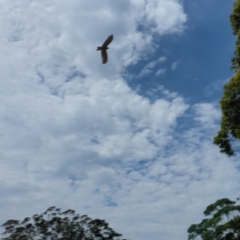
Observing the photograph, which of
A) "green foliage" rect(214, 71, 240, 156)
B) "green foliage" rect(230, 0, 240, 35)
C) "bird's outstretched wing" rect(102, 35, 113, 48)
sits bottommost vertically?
"bird's outstretched wing" rect(102, 35, 113, 48)

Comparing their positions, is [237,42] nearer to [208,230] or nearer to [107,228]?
[208,230]

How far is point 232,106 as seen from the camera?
13094 mm

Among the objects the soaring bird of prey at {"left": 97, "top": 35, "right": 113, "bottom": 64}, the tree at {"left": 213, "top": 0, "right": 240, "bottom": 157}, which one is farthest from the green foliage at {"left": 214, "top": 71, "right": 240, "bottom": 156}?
the soaring bird of prey at {"left": 97, "top": 35, "right": 113, "bottom": 64}

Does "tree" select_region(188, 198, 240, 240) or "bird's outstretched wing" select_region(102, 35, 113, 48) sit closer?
"bird's outstretched wing" select_region(102, 35, 113, 48)

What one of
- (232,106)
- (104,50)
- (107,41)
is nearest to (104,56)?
(104,50)

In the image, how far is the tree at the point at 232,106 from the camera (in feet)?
42.3

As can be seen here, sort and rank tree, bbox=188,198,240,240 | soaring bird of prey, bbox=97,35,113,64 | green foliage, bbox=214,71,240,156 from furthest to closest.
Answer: tree, bbox=188,198,240,240 → green foliage, bbox=214,71,240,156 → soaring bird of prey, bbox=97,35,113,64

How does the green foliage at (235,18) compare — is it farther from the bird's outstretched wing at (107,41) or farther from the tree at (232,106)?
the bird's outstretched wing at (107,41)

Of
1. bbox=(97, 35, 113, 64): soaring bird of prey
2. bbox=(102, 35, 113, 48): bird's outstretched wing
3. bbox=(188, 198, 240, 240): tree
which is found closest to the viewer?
bbox=(102, 35, 113, 48): bird's outstretched wing

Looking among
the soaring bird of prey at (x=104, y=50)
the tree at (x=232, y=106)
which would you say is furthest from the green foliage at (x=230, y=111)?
the soaring bird of prey at (x=104, y=50)

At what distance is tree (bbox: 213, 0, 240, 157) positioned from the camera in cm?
1291

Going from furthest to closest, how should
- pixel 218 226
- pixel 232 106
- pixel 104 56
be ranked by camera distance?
pixel 218 226 < pixel 232 106 < pixel 104 56

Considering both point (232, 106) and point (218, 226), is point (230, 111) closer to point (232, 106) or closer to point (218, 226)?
point (232, 106)

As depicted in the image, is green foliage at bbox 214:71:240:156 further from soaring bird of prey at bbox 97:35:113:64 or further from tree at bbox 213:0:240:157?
soaring bird of prey at bbox 97:35:113:64
